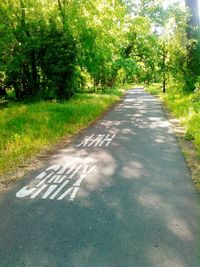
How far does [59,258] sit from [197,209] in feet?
8.01

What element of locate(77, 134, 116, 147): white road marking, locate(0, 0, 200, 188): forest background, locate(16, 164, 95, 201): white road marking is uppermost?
locate(0, 0, 200, 188): forest background

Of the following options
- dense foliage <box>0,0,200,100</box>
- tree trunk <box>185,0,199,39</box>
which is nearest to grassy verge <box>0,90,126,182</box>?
dense foliage <box>0,0,200,100</box>

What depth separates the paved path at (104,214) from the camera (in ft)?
12.9

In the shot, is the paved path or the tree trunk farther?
the tree trunk

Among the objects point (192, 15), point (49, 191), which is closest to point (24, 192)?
point (49, 191)

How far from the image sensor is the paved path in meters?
3.94

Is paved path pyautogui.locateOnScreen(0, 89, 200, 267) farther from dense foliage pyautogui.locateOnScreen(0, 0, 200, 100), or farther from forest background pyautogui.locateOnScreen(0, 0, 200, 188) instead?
dense foliage pyautogui.locateOnScreen(0, 0, 200, 100)

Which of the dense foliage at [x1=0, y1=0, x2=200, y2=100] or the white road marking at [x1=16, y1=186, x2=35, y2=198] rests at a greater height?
the dense foliage at [x1=0, y1=0, x2=200, y2=100]

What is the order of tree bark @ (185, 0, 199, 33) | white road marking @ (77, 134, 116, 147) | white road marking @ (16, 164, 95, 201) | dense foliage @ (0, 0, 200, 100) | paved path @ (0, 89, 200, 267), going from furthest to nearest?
tree bark @ (185, 0, 199, 33), dense foliage @ (0, 0, 200, 100), white road marking @ (77, 134, 116, 147), white road marking @ (16, 164, 95, 201), paved path @ (0, 89, 200, 267)

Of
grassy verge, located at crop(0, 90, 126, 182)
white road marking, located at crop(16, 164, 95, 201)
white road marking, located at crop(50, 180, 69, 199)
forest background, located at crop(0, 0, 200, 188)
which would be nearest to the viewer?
white road marking, located at crop(50, 180, 69, 199)

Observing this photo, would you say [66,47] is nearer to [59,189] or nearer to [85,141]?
[85,141]

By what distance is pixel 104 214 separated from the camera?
5117 mm

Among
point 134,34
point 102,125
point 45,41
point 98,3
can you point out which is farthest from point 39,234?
point 134,34

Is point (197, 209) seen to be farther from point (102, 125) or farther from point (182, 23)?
point (182, 23)
